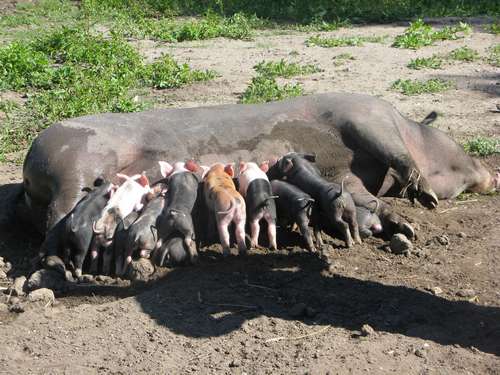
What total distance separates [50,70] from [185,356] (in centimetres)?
645

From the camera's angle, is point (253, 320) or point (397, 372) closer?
point (397, 372)

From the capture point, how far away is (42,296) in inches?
234

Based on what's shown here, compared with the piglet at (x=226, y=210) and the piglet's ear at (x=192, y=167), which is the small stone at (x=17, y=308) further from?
the piglet's ear at (x=192, y=167)

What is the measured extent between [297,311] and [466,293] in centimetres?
113

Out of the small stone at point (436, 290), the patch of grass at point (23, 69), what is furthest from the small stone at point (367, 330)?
the patch of grass at point (23, 69)

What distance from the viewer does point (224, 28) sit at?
13.7 meters

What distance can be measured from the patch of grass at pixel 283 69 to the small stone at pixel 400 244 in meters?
4.74

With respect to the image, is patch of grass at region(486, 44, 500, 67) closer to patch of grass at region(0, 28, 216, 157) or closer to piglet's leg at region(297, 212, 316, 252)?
patch of grass at region(0, 28, 216, 157)

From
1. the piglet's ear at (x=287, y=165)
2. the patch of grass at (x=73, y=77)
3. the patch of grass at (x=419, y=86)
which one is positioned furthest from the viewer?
the patch of grass at (x=419, y=86)

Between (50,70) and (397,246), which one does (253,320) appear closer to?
(397,246)

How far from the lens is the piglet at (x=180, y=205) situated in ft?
20.5

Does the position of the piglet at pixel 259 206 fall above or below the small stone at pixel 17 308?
above

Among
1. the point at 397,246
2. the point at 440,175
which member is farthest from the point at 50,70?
the point at 397,246

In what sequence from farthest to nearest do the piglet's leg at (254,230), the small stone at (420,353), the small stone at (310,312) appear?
1. the piglet's leg at (254,230)
2. the small stone at (310,312)
3. the small stone at (420,353)
